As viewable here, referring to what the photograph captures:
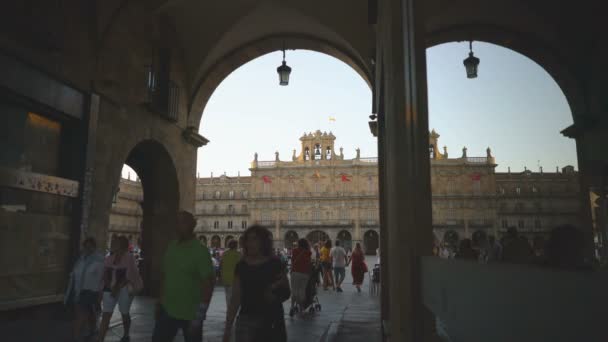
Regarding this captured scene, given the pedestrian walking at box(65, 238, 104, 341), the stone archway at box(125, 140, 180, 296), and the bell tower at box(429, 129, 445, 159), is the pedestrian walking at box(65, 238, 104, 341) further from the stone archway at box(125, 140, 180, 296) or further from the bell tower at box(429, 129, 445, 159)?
the bell tower at box(429, 129, 445, 159)

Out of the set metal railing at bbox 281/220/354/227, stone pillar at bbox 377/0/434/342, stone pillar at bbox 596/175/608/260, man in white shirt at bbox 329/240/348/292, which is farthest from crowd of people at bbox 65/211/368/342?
metal railing at bbox 281/220/354/227

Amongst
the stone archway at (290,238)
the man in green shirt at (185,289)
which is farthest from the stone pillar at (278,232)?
the man in green shirt at (185,289)

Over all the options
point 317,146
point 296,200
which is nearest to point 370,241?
point 296,200

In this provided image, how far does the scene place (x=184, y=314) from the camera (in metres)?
3.48

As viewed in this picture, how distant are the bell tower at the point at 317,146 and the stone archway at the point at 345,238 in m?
9.65

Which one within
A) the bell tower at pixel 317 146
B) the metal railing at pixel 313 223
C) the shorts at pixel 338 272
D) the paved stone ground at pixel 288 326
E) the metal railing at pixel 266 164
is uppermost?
the bell tower at pixel 317 146

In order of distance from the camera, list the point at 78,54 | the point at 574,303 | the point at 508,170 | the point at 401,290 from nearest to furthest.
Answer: the point at 574,303
the point at 508,170
the point at 401,290
the point at 78,54

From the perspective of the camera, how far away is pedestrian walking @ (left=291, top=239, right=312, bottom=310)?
826 centimetres

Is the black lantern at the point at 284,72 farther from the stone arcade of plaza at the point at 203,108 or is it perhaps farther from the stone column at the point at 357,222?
the stone column at the point at 357,222

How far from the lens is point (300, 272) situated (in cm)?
840

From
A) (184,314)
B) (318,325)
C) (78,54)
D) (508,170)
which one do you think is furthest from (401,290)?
(78,54)

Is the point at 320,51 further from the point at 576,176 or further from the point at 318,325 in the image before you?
the point at 576,176

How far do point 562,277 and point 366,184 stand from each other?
57030 mm

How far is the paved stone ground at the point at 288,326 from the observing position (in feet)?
18.3
